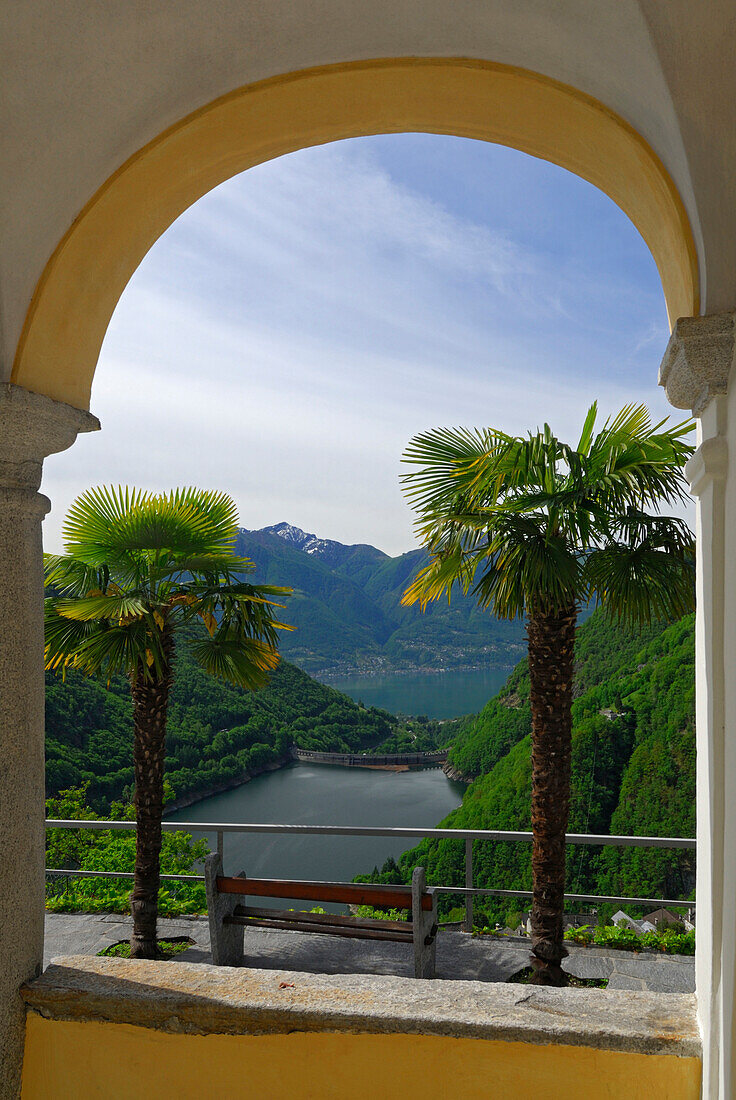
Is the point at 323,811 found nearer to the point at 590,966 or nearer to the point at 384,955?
the point at 384,955

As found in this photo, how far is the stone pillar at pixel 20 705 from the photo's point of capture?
88.3 inches

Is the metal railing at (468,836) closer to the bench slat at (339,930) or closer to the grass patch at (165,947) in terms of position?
the bench slat at (339,930)

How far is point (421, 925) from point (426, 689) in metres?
45.3

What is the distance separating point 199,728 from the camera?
83.1 feet

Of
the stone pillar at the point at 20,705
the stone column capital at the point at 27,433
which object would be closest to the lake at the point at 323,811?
the stone pillar at the point at 20,705

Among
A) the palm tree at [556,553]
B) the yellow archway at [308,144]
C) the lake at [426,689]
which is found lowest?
the lake at [426,689]

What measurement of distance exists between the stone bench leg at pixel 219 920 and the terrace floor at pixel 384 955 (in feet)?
1.33

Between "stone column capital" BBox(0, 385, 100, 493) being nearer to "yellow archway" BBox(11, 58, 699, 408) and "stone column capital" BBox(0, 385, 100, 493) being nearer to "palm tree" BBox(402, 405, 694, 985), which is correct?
"yellow archway" BBox(11, 58, 699, 408)

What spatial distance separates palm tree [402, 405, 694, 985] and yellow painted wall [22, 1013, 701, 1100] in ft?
9.84

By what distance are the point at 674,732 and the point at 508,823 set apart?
435 cm

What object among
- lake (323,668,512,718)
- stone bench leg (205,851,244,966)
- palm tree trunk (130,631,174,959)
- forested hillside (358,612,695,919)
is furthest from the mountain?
stone bench leg (205,851,244,966)

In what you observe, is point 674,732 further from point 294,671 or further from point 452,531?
point 294,671

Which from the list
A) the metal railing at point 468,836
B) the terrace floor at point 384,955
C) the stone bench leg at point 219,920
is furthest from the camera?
the terrace floor at point 384,955

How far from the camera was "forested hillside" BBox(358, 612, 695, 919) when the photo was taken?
15.3m
